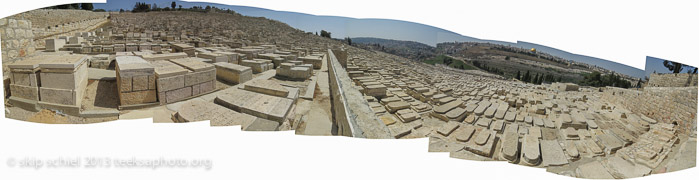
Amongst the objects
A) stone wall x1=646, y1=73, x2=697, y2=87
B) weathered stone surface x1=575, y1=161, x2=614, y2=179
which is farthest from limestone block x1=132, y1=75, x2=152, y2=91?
stone wall x1=646, y1=73, x2=697, y2=87

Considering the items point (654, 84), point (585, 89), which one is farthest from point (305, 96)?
point (654, 84)

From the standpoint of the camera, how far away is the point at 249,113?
2252 mm

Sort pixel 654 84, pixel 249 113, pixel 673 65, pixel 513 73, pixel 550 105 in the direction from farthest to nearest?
1. pixel 513 73
2. pixel 249 113
3. pixel 550 105
4. pixel 654 84
5. pixel 673 65

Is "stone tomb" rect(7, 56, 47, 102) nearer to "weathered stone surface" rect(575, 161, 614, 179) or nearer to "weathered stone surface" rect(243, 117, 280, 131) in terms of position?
"weathered stone surface" rect(243, 117, 280, 131)

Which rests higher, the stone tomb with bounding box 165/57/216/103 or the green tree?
the green tree

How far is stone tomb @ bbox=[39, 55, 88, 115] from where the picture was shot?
198cm

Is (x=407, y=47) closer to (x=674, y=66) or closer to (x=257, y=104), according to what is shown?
(x=257, y=104)

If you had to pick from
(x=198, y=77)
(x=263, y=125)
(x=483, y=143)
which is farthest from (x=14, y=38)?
(x=483, y=143)

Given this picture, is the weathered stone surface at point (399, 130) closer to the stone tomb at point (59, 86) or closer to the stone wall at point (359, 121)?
the stone wall at point (359, 121)

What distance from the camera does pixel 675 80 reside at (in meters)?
1.69

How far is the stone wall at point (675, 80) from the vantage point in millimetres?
1657

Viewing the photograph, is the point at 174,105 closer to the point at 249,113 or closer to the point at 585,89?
the point at 249,113

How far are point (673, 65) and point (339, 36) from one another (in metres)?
2.30

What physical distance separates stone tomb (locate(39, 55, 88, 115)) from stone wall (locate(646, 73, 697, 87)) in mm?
4155
